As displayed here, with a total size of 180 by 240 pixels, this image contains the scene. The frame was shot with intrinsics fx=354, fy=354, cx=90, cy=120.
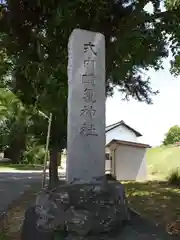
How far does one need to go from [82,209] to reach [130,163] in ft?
58.9

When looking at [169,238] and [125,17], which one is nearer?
[169,238]

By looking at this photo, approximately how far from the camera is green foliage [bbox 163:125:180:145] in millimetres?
59344

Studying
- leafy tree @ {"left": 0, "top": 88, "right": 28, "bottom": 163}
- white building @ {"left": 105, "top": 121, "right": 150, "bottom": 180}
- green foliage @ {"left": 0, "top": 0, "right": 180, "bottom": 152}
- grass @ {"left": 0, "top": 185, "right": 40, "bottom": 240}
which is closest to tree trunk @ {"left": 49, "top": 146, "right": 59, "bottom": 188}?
grass @ {"left": 0, "top": 185, "right": 40, "bottom": 240}

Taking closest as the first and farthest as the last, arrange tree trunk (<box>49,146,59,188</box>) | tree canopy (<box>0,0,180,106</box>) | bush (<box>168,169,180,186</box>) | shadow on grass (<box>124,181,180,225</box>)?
1. shadow on grass (<box>124,181,180,225</box>)
2. tree canopy (<box>0,0,180,106</box>)
3. tree trunk (<box>49,146,59,188</box>)
4. bush (<box>168,169,180,186</box>)

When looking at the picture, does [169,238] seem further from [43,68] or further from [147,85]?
[147,85]

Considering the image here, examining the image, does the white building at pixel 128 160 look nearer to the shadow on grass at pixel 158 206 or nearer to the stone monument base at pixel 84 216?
the shadow on grass at pixel 158 206

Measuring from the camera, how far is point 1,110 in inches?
1460

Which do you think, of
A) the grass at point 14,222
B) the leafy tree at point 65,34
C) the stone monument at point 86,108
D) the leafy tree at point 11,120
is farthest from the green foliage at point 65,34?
the leafy tree at point 11,120

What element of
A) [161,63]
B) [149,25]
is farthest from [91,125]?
[161,63]

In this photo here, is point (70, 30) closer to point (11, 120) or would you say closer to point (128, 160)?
point (128, 160)

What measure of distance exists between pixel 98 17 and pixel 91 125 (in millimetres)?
4277

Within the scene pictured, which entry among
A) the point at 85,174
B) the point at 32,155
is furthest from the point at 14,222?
the point at 32,155

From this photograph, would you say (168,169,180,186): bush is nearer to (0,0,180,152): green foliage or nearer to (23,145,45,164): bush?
(0,0,180,152): green foliage

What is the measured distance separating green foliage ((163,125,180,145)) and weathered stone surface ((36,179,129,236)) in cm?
5477
